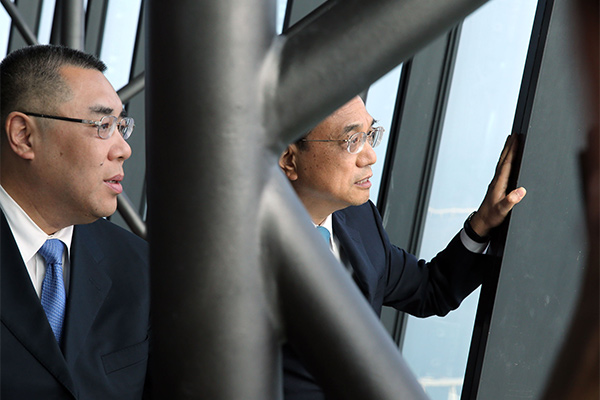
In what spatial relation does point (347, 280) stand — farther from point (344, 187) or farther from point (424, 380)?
point (424, 380)

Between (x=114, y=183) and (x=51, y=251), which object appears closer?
(x=51, y=251)

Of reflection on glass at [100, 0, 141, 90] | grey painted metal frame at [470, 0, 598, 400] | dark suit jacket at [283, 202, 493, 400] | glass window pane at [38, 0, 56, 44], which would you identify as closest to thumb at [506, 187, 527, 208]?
grey painted metal frame at [470, 0, 598, 400]

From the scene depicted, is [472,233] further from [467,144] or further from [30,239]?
[467,144]

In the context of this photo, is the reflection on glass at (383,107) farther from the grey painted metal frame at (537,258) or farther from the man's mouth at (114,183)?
the grey painted metal frame at (537,258)

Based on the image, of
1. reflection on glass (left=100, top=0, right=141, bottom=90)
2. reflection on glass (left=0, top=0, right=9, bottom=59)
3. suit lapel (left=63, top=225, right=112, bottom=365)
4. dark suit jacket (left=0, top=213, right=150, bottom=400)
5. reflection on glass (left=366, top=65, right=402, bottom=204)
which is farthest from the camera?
reflection on glass (left=0, top=0, right=9, bottom=59)

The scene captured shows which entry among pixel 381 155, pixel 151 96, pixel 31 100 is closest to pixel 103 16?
pixel 381 155

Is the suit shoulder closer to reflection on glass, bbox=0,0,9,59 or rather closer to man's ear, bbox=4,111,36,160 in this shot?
man's ear, bbox=4,111,36,160

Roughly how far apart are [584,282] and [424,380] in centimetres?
272

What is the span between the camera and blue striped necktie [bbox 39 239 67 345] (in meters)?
1.32

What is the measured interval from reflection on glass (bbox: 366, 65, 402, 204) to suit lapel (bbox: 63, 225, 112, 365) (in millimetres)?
1767

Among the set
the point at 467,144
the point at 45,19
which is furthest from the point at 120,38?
the point at 467,144

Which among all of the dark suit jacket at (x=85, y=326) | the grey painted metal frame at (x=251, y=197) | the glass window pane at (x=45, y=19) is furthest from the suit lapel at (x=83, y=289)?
the glass window pane at (x=45, y=19)

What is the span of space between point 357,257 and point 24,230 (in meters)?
0.73

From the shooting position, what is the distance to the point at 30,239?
136cm
